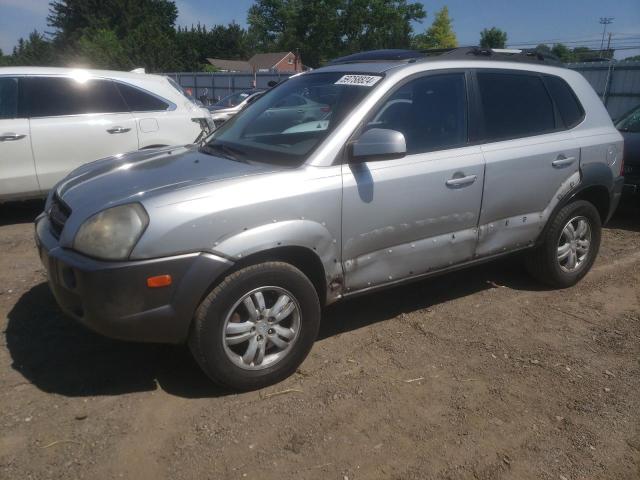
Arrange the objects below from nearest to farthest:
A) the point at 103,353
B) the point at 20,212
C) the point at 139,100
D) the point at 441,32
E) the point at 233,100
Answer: the point at 103,353 → the point at 139,100 → the point at 20,212 → the point at 233,100 → the point at 441,32

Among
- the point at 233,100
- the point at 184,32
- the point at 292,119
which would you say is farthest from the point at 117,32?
the point at 292,119

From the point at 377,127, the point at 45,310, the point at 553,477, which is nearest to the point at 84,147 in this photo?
the point at 45,310

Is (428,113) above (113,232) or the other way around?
above

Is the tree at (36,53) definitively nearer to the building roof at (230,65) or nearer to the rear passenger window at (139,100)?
the building roof at (230,65)

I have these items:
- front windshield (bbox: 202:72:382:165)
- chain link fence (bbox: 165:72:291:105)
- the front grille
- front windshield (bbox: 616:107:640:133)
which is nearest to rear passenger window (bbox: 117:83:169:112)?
front windshield (bbox: 202:72:382:165)

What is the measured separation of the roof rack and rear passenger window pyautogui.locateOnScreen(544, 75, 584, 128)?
20 centimetres

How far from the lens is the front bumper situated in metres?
2.62

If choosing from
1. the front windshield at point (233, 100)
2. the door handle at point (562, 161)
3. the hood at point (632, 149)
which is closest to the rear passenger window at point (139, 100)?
the door handle at point (562, 161)

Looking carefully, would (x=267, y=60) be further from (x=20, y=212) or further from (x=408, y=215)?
(x=408, y=215)

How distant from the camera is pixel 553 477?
255 cm

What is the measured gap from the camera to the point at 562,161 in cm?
426

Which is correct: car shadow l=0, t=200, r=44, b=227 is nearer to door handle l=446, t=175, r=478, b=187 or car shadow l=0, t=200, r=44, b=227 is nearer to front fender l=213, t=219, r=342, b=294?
front fender l=213, t=219, r=342, b=294

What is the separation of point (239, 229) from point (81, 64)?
63732mm

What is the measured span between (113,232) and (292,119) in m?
1.58
